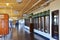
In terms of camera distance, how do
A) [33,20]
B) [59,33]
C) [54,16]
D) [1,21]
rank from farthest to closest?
[33,20] → [54,16] → [59,33] → [1,21]

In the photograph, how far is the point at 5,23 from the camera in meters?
3.29

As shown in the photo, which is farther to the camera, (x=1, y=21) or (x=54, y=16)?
(x=54, y=16)

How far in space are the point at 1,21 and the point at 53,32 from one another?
5.58m

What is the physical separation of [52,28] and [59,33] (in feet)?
4.51

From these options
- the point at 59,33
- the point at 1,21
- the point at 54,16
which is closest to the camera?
the point at 1,21

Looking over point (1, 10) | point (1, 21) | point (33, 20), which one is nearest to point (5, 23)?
point (1, 21)

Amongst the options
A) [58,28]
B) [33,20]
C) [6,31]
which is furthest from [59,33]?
[33,20]

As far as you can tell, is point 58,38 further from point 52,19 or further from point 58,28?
point 52,19

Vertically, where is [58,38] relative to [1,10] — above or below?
below

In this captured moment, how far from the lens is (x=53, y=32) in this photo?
827 centimetres

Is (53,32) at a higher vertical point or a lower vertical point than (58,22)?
lower

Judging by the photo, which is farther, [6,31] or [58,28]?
[58,28]

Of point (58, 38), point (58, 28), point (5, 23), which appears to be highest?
point (5, 23)

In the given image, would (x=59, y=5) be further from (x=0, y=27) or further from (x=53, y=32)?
(x=0, y=27)
